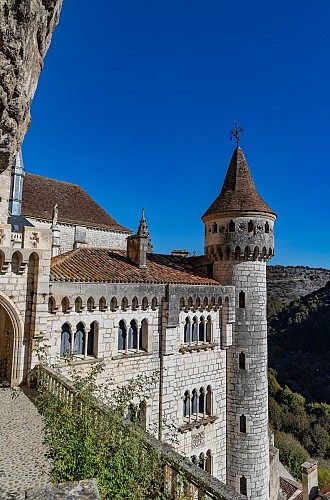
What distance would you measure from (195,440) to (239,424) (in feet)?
10.2

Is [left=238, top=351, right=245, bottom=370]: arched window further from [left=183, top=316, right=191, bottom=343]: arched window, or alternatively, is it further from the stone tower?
[left=183, top=316, right=191, bottom=343]: arched window

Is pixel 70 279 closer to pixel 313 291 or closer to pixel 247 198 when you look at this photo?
pixel 247 198

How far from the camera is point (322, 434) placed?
4578 centimetres

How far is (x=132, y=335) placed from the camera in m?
15.4

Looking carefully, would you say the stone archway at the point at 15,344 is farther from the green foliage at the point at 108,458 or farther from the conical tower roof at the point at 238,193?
the conical tower roof at the point at 238,193

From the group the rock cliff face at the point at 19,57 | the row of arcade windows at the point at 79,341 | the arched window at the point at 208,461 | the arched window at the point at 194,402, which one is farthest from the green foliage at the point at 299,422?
the rock cliff face at the point at 19,57

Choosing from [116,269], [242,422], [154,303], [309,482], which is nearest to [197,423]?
[242,422]

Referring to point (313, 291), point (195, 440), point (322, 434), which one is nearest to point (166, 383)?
point (195, 440)

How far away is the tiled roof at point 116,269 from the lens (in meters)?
14.1

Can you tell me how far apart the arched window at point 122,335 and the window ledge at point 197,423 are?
5319mm

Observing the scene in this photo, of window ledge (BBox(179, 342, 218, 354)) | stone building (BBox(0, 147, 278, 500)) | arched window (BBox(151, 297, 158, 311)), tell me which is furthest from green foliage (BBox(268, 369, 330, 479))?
arched window (BBox(151, 297, 158, 311))

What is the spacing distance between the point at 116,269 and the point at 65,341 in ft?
13.8

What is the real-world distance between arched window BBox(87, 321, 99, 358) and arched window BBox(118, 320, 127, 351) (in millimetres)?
1180

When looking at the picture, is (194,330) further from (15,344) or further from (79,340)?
(15,344)
